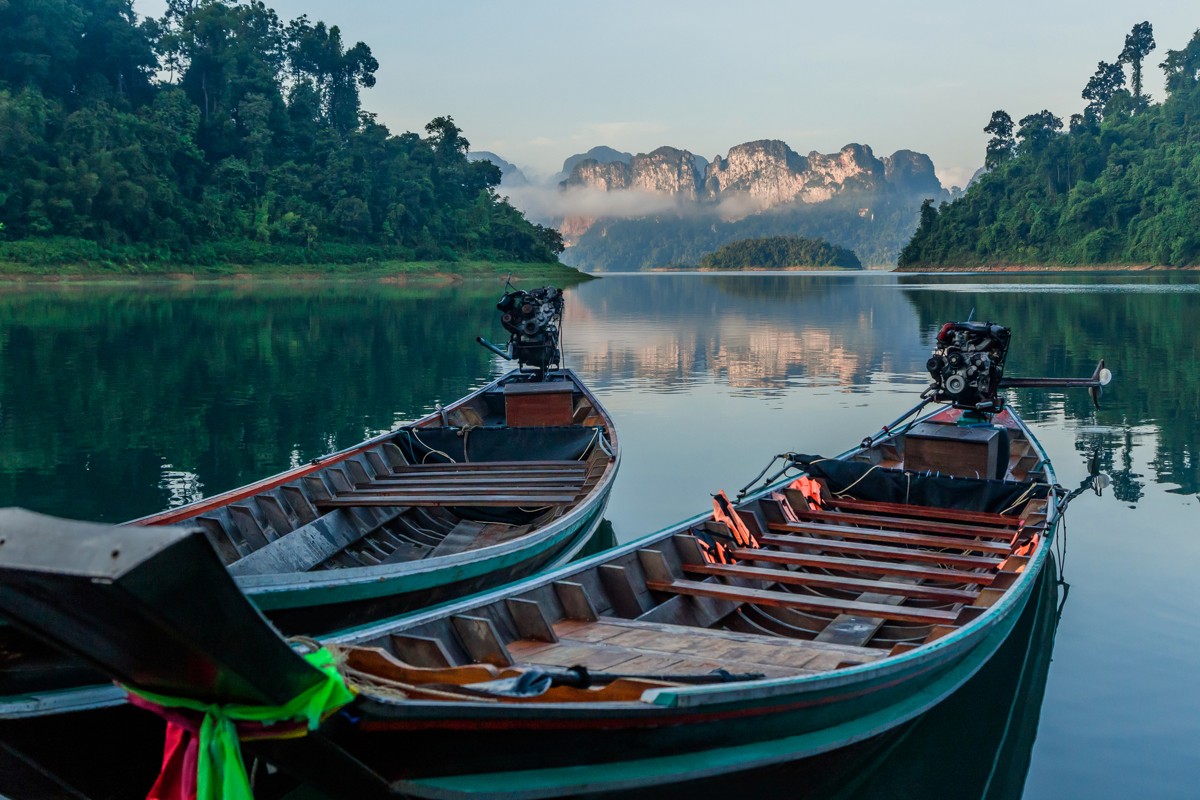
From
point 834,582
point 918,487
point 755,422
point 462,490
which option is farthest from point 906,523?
point 755,422

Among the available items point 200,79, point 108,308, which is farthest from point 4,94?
point 108,308

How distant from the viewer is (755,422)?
18.5 meters

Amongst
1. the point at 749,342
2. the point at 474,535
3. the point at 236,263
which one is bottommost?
the point at 474,535

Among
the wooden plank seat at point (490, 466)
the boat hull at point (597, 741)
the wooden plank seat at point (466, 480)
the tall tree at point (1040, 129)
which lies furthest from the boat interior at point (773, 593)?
the tall tree at point (1040, 129)

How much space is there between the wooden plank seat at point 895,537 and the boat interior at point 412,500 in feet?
6.81

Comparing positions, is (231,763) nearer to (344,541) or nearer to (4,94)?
(344,541)

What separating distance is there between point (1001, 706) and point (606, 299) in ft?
204

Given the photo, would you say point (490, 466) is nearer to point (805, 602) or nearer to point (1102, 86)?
point (805, 602)

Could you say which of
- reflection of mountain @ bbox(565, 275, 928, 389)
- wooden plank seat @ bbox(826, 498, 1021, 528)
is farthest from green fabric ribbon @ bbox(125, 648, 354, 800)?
reflection of mountain @ bbox(565, 275, 928, 389)

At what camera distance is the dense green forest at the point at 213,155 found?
61312 millimetres

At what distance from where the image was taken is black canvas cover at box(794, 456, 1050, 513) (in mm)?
9195

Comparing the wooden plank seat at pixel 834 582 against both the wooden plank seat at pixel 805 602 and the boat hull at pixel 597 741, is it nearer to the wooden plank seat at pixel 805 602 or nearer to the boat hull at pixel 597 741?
the wooden plank seat at pixel 805 602

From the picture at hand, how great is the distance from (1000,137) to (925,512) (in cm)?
11446

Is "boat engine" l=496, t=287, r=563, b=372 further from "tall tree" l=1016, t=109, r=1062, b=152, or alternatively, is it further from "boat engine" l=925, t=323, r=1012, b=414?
"tall tree" l=1016, t=109, r=1062, b=152
